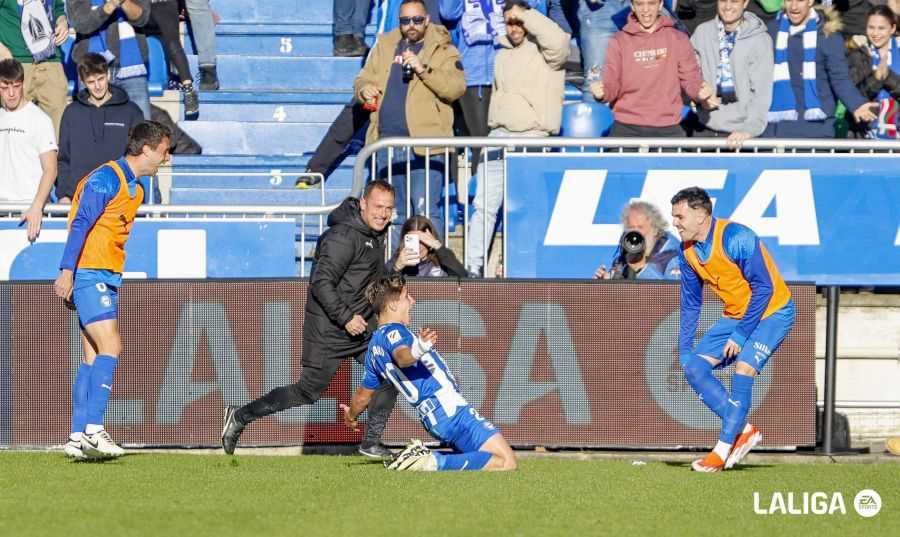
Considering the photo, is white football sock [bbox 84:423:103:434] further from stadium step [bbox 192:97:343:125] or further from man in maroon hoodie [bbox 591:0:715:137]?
stadium step [bbox 192:97:343:125]

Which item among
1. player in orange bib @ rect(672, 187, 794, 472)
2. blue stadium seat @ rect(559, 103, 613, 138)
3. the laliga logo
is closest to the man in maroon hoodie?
blue stadium seat @ rect(559, 103, 613, 138)

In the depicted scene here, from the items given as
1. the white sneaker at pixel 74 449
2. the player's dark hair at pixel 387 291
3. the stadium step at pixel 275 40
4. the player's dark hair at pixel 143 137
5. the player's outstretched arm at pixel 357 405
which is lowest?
the white sneaker at pixel 74 449

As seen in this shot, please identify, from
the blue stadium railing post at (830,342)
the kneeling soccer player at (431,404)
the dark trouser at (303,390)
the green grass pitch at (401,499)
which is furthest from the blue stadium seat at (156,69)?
the blue stadium railing post at (830,342)

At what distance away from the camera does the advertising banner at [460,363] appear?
13.1 m

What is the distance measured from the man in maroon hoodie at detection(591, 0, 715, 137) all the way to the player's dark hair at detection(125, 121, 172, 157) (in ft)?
16.0

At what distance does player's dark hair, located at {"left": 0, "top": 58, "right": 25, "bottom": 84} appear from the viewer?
14.5m

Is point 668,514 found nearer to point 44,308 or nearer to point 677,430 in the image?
point 677,430

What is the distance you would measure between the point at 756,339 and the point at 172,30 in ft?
27.8

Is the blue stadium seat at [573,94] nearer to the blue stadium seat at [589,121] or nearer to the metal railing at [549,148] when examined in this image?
the blue stadium seat at [589,121]

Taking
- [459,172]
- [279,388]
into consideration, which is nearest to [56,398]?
[279,388]

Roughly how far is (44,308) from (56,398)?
75 centimetres

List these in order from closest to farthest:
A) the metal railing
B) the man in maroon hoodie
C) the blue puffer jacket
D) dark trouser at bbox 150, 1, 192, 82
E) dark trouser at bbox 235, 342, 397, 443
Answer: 1. dark trouser at bbox 235, 342, 397, 443
2. the metal railing
3. the man in maroon hoodie
4. the blue puffer jacket
5. dark trouser at bbox 150, 1, 192, 82

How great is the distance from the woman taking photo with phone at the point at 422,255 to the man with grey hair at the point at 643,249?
1.26 metres

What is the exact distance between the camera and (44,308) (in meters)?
13.2
